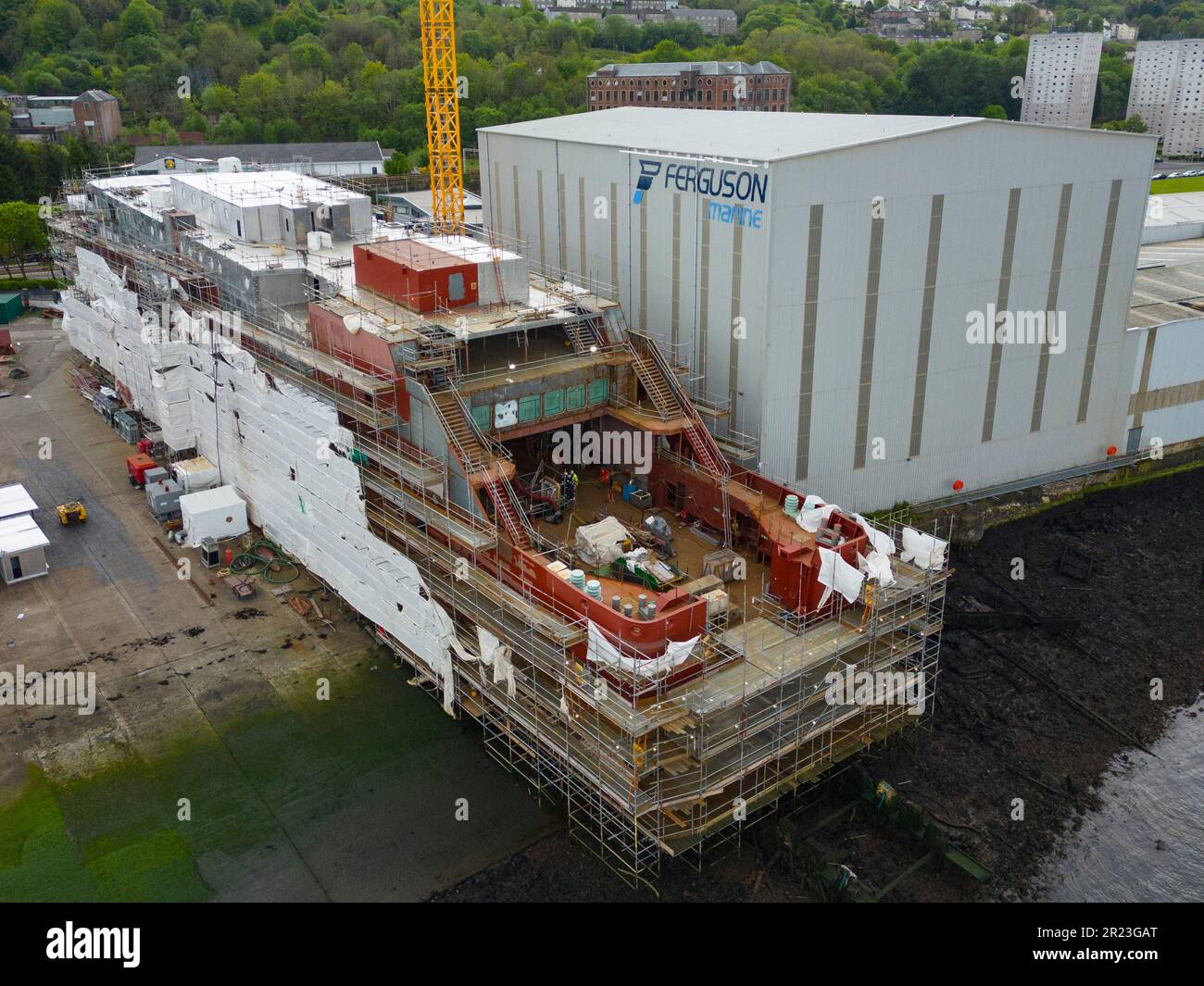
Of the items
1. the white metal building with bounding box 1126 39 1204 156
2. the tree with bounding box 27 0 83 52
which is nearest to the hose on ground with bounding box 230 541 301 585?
the tree with bounding box 27 0 83 52

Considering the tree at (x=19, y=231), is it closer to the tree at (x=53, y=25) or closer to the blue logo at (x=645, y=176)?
the blue logo at (x=645, y=176)

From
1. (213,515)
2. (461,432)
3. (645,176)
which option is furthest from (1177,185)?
(213,515)

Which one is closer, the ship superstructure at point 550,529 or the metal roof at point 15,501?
the ship superstructure at point 550,529

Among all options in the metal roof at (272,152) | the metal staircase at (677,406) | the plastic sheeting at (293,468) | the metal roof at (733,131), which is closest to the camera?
the plastic sheeting at (293,468)

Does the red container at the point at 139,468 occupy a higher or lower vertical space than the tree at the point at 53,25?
lower

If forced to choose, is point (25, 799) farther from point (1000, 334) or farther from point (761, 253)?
point (1000, 334)

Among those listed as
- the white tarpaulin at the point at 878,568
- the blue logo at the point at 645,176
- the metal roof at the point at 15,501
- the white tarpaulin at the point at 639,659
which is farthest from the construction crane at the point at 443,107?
the white tarpaulin at the point at 639,659
